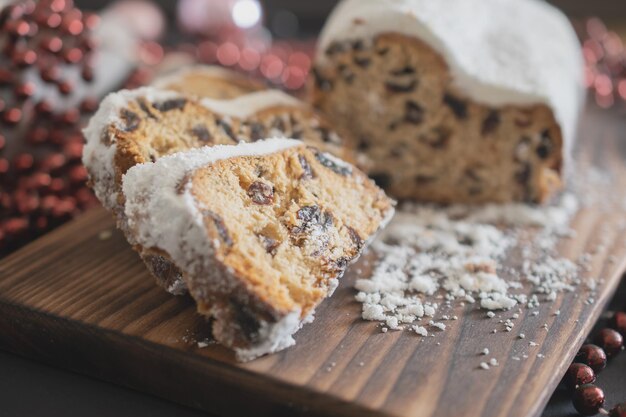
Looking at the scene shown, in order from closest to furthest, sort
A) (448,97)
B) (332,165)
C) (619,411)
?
(619,411)
(332,165)
(448,97)

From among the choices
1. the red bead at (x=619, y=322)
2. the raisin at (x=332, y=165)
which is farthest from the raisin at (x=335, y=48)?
the red bead at (x=619, y=322)

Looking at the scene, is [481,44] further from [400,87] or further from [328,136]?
[328,136]

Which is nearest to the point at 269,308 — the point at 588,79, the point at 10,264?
the point at 10,264

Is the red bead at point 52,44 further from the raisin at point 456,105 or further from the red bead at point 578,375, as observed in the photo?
the red bead at point 578,375

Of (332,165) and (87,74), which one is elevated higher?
(332,165)

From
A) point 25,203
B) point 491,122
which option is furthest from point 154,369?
point 491,122

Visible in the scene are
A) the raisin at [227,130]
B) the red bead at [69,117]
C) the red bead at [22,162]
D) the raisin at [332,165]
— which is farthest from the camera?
the red bead at [69,117]

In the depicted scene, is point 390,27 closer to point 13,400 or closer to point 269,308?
point 269,308
